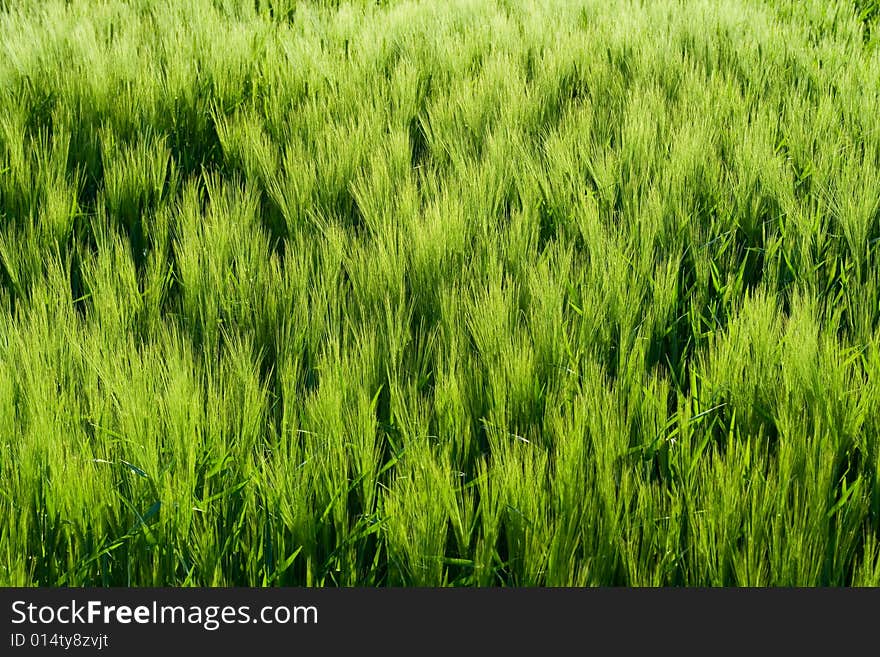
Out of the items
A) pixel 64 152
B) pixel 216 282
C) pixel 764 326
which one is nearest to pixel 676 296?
pixel 764 326

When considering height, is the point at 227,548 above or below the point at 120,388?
below

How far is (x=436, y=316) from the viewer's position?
4.38 feet

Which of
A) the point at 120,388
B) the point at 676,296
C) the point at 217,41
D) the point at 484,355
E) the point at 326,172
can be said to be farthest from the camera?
the point at 217,41

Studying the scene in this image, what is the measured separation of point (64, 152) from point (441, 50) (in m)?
1.20

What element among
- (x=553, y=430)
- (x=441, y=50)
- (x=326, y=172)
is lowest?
(x=553, y=430)

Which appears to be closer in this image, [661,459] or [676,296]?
[661,459]

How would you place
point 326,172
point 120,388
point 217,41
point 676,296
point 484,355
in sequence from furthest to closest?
point 217,41
point 326,172
point 676,296
point 484,355
point 120,388

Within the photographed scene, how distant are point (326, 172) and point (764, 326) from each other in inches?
40.0

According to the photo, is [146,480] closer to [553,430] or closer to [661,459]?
[553,430]

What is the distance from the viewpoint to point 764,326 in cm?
117

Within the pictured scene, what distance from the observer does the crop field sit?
0.92 m

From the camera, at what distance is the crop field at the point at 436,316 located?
0.92 m

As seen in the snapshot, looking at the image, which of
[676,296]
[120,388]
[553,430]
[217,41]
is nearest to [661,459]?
[553,430]

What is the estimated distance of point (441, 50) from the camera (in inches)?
99.6
